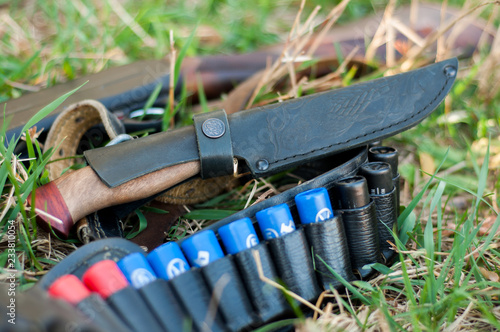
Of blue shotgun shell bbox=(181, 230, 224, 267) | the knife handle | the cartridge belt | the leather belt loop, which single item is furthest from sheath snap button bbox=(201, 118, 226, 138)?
blue shotgun shell bbox=(181, 230, 224, 267)

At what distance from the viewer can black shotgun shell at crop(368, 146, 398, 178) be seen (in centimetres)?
179

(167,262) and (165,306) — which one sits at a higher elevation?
(167,262)

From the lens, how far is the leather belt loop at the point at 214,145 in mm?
1688

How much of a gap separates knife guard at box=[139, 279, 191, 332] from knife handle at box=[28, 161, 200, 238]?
0.49m

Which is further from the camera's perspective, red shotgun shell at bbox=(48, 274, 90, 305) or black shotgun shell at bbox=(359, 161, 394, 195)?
black shotgun shell at bbox=(359, 161, 394, 195)

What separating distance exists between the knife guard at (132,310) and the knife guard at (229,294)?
21 centimetres

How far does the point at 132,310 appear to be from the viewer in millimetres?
1189

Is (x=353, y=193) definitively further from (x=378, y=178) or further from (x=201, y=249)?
(x=201, y=249)

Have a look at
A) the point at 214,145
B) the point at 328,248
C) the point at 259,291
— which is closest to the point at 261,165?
the point at 214,145

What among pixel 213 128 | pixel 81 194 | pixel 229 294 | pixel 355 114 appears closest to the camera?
pixel 229 294

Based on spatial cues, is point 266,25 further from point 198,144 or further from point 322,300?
point 322,300

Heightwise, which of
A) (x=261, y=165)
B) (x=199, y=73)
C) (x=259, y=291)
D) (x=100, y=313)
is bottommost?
(x=259, y=291)

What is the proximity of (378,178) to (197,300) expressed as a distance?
84 cm

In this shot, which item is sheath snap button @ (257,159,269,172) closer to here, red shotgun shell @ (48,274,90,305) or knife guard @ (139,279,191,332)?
knife guard @ (139,279,191,332)
